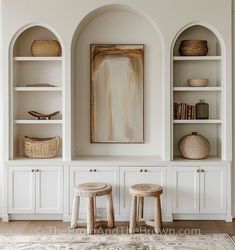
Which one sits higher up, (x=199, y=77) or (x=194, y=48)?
(x=194, y=48)

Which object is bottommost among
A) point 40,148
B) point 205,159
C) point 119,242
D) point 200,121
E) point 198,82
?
point 119,242

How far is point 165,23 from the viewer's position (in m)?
4.91

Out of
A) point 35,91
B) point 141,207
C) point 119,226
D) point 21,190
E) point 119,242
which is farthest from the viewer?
point 35,91

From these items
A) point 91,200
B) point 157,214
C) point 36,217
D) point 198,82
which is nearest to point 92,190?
point 91,200

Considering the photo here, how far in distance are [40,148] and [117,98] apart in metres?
1.15

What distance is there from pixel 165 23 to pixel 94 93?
1.24m

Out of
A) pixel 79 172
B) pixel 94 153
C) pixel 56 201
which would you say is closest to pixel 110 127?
pixel 94 153

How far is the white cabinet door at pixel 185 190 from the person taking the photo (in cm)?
491

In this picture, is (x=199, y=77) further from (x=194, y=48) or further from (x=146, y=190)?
(x=146, y=190)

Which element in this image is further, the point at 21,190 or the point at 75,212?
the point at 21,190

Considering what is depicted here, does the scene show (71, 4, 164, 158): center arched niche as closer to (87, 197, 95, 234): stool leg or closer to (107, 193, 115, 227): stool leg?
(107, 193, 115, 227): stool leg

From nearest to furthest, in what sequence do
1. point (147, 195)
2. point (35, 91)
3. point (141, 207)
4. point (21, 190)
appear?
point (147, 195) → point (141, 207) → point (21, 190) → point (35, 91)

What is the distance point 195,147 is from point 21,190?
6.97 ft

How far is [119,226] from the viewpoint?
15.6ft
